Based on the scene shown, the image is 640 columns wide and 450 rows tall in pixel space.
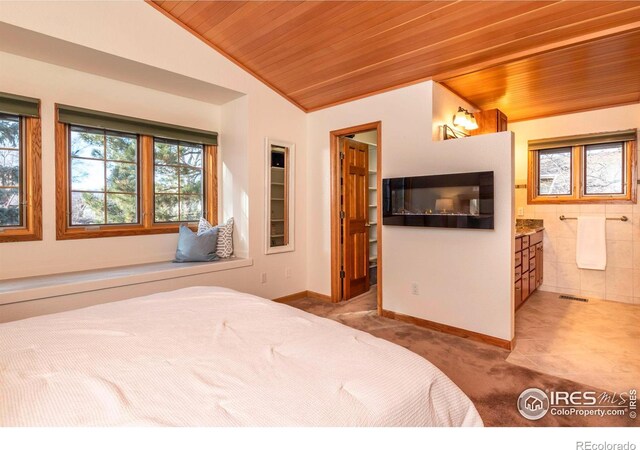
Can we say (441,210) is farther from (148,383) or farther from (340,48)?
(148,383)

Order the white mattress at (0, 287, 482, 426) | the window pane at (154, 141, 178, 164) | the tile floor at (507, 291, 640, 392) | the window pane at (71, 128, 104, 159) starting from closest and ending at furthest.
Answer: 1. the white mattress at (0, 287, 482, 426)
2. the tile floor at (507, 291, 640, 392)
3. the window pane at (71, 128, 104, 159)
4. the window pane at (154, 141, 178, 164)

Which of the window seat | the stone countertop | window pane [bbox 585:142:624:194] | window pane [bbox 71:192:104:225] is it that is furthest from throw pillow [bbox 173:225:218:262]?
window pane [bbox 585:142:624:194]

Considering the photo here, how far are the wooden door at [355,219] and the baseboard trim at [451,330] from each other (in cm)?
79

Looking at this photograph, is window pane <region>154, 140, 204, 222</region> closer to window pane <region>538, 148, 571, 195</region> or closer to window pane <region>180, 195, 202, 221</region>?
window pane <region>180, 195, 202, 221</region>

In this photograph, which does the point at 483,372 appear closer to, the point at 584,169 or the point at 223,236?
the point at 223,236

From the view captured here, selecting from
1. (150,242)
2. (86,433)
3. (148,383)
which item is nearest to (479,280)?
(148,383)

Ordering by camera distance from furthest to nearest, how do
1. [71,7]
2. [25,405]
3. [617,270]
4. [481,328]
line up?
[617,270] < [481,328] < [71,7] < [25,405]

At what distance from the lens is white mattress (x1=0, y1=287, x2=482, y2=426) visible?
2.71 feet

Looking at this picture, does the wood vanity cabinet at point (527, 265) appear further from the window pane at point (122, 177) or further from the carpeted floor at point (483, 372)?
the window pane at point (122, 177)

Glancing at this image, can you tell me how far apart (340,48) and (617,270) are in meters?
4.12

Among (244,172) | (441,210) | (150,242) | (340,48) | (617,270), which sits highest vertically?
(340,48)

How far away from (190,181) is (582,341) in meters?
4.11

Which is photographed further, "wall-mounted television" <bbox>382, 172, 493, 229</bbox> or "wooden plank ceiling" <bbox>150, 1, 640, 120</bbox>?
"wall-mounted television" <bbox>382, 172, 493, 229</bbox>

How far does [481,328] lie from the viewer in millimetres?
2816
